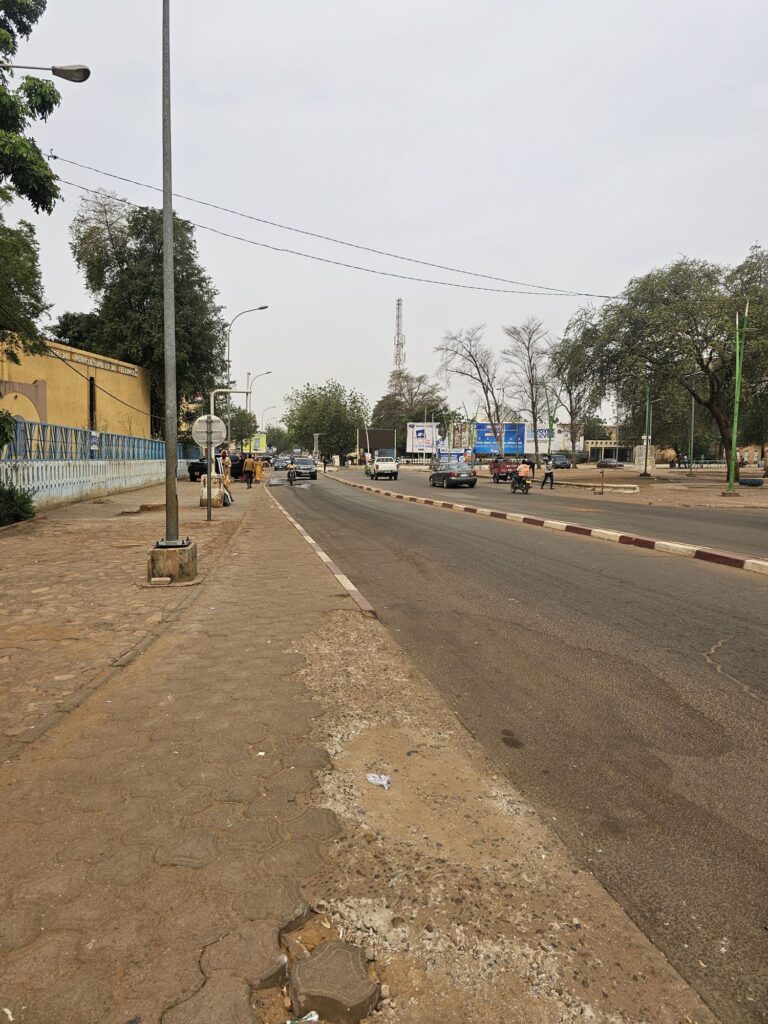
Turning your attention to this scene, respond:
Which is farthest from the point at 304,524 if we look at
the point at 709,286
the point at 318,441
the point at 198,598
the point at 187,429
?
the point at 318,441

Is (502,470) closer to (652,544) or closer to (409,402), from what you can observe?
(652,544)

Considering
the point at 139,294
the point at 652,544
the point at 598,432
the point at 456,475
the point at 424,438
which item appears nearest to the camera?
the point at 652,544

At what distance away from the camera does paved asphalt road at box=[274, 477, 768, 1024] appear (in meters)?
2.14

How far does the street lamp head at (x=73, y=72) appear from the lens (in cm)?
872

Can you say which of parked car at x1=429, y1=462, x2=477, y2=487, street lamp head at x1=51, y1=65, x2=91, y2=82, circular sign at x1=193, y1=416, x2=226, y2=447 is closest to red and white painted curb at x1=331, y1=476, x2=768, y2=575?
circular sign at x1=193, y1=416, x2=226, y2=447

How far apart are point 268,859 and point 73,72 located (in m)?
10.7

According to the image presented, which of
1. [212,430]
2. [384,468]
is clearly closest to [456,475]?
[384,468]

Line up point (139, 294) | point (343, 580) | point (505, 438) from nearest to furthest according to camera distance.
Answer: point (343, 580)
point (139, 294)
point (505, 438)

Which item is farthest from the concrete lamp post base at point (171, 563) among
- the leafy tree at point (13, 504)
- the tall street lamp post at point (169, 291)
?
the leafy tree at point (13, 504)

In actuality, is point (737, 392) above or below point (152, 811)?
above

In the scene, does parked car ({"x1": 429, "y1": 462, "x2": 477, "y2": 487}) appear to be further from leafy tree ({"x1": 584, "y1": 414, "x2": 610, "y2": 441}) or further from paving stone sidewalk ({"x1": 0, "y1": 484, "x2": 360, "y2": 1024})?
leafy tree ({"x1": 584, "y1": 414, "x2": 610, "y2": 441})

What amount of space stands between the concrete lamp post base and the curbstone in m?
6.39

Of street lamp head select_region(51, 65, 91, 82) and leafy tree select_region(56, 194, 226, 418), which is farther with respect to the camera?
leafy tree select_region(56, 194, 226, 418)

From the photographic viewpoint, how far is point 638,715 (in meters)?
3.74
